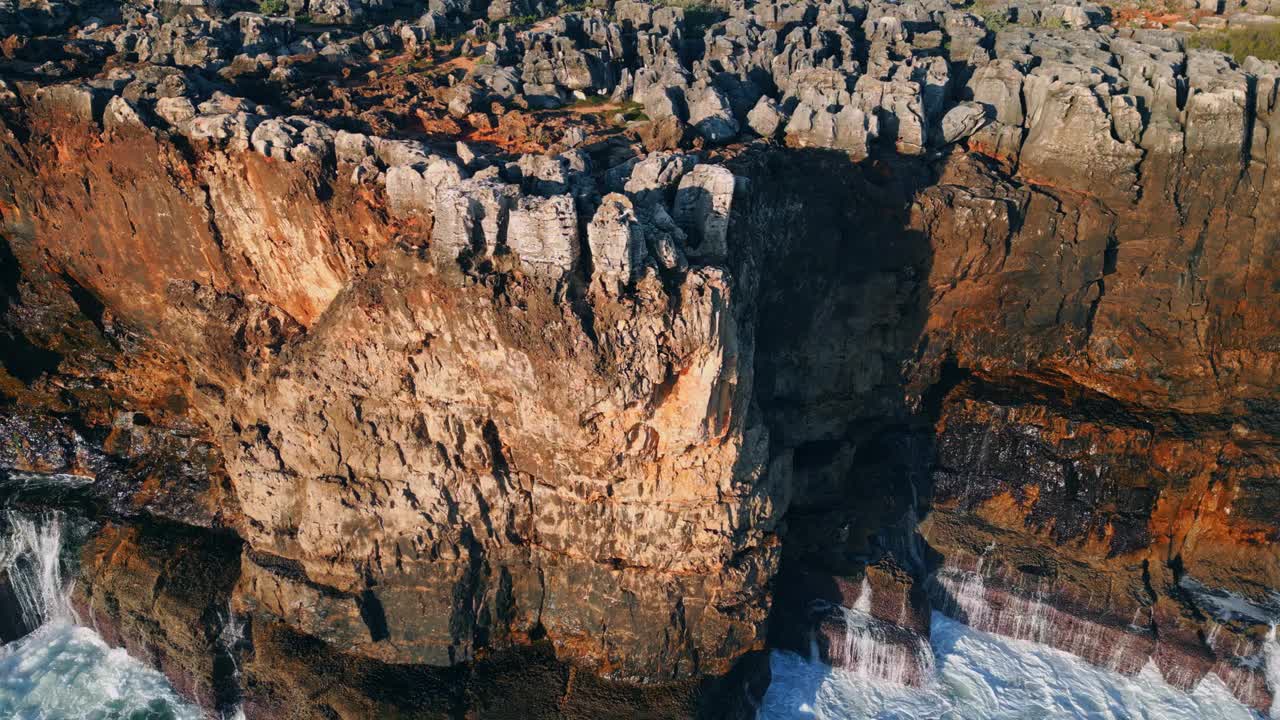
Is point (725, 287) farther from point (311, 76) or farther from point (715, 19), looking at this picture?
point (715, 19)

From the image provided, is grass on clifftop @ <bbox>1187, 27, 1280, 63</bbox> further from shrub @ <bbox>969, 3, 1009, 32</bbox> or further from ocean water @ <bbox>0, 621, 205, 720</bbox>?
ocean water @ <bbox>0, 621, 205, 720</bbox>

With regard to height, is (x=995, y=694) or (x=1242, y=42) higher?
(x=1242, y=42)

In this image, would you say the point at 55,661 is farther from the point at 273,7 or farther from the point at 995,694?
the point at 995,694

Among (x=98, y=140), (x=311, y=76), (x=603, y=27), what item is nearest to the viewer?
(x=98, y=140)

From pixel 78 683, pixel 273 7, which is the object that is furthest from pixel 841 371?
pixel 273 7

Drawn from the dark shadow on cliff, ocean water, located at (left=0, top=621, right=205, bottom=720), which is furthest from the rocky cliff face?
ocean water, located at (left=0, top=621, right=205, bottom=720)

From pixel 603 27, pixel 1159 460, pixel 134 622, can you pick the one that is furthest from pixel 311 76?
pixel 1159 460
